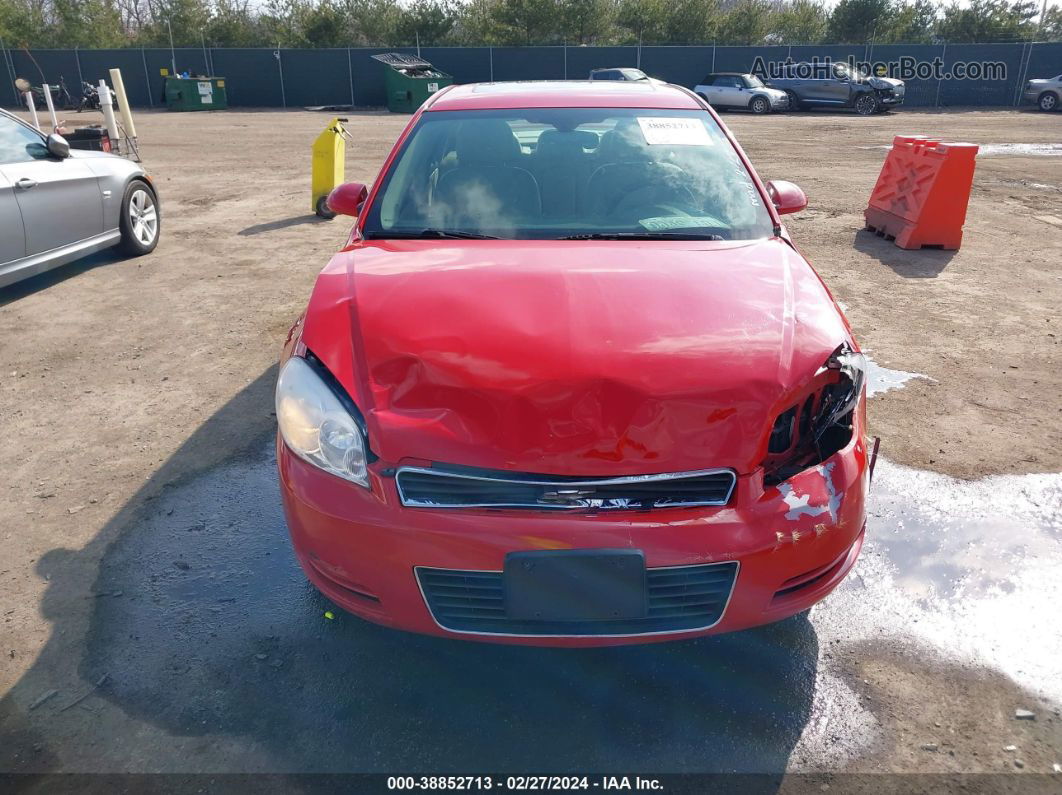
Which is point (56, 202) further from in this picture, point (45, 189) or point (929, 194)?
point (929, 194)

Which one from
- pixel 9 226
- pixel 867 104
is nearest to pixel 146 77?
pixel 867 104

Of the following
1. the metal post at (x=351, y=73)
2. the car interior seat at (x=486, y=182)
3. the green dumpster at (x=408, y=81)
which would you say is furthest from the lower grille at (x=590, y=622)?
the metal post at (x=351, y=73)

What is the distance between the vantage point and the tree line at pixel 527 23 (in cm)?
3912

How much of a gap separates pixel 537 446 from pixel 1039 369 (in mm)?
4417

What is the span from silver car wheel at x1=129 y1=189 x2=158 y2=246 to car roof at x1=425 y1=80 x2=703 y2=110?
15.7ft

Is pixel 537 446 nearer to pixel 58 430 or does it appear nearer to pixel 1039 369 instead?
pixel 58 430

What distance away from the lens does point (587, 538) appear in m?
2.08

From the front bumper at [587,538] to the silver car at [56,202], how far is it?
5.02 metres

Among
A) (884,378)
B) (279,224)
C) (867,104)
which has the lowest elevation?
(884,378)

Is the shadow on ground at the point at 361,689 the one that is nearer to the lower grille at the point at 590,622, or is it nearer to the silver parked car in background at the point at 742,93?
the lower grille at the point at 590,622

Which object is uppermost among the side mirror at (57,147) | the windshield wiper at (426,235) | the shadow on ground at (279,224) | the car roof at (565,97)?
the car roof at (565,97)

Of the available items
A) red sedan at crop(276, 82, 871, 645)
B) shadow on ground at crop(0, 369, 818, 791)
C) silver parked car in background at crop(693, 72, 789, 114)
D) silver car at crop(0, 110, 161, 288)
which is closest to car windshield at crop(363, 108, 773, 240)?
red sedan at crop(276, 82, 871, 645)

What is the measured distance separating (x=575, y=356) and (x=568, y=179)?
1.44 metres

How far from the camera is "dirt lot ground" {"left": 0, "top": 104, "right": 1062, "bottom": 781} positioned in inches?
99.3
